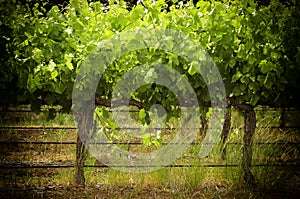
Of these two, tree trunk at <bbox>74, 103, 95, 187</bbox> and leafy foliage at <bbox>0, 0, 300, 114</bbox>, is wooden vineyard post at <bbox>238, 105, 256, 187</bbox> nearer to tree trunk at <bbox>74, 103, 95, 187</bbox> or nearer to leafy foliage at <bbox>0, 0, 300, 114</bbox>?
leafy foliage at <bbox>0, 0, 300, 114</bbox>

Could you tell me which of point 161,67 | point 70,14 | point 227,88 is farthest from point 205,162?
point 70,14

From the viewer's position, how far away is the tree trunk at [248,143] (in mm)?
3008

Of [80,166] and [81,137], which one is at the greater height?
[81,137]

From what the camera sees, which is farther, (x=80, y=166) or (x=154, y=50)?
(x=80, y=166)

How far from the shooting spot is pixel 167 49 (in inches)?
94.5

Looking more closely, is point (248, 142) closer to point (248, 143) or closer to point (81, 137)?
point (248, 143)

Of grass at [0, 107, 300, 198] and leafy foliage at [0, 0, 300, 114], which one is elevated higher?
leafy foliage at [0, 0, 300, 114]

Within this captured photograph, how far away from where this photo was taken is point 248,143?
10.2 ft

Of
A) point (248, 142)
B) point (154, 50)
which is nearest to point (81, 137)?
point (154, 50)

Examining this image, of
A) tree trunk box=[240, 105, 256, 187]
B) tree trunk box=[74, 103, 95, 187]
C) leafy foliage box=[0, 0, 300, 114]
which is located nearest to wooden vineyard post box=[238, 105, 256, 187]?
tree trunk box=[240, 105, 256, 187]

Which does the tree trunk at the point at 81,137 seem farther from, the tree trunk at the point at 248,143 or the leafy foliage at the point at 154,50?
the tree trunk at the point at 248,143

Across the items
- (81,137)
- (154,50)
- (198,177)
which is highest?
(154,50)

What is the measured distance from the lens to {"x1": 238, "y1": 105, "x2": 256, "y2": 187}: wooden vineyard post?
9.86 feet

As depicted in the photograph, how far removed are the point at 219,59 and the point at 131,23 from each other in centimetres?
54
